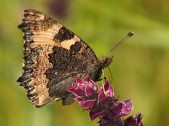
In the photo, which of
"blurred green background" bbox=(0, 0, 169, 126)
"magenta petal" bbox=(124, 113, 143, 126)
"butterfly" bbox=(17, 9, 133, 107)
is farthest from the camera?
"blurred green background" bbox=(0, 0, 169, 126)

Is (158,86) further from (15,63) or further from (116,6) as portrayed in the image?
(15,63)

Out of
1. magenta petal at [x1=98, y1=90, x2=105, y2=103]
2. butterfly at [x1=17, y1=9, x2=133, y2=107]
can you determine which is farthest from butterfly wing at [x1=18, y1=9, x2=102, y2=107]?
magenta petal at [x1=98, y1=90, x2=105, y2=103]

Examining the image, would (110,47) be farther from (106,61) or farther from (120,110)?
(120,110)

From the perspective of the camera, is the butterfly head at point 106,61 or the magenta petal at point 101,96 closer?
the magenta petal at point 101,96

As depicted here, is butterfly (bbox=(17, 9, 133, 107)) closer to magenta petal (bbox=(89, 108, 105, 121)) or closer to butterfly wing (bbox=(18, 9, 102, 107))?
butterfly wing (bbox=(18, 9, 102, 107))

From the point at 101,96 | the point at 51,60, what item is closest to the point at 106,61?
the point at 51,60

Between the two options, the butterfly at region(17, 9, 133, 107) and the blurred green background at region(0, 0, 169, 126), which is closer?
the butterfly at region(17, 9, 133, 107)

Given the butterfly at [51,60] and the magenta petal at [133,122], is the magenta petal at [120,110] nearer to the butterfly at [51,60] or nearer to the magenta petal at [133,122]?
the magenta petal at [133,122]

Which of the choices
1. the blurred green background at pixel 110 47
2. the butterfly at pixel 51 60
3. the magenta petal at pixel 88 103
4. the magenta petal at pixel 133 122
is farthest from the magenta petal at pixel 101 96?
the blurred green background at pixel 110 47

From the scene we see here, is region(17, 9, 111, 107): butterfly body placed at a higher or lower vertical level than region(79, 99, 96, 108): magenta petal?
higher
